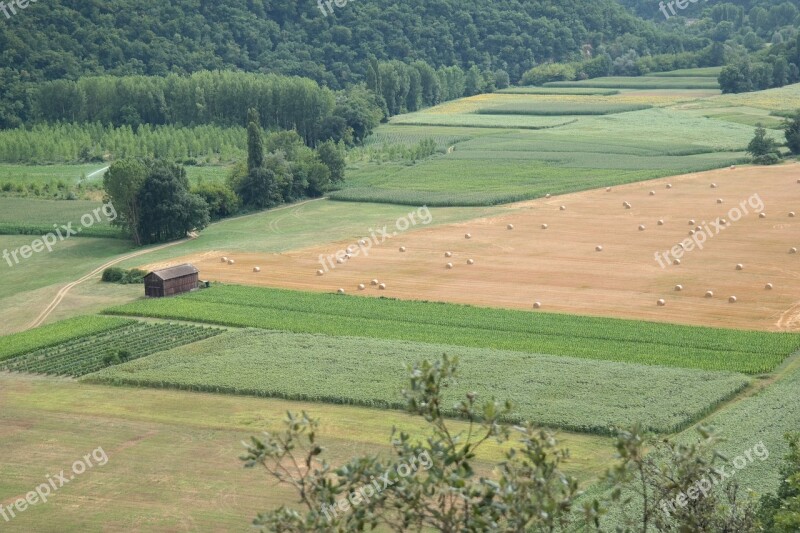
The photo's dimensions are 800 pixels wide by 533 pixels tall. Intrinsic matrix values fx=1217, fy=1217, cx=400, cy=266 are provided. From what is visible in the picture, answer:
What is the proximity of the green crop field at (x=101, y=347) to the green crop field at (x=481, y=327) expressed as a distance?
2.41m

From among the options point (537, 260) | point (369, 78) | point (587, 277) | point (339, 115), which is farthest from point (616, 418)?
point (369, 78)

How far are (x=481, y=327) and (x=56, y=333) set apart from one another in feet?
73.8

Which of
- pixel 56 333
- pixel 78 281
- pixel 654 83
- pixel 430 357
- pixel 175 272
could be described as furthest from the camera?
pixel 654 83

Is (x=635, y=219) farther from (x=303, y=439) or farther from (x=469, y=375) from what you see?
(x=303, y=439)

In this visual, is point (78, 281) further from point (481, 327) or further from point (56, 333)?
point (481, 327)

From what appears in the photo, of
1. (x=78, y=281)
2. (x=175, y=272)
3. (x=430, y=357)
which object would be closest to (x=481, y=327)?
(x=430, y=357)

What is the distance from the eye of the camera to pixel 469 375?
53.8 metres

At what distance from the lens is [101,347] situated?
2424 inches

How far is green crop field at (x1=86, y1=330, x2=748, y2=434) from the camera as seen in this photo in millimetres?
48375

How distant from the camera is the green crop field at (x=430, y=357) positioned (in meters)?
48.4

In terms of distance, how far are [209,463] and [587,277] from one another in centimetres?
3537

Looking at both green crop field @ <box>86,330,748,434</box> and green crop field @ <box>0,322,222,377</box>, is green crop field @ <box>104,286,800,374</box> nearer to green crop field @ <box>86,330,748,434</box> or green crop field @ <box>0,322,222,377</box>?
green crop field @ <box>86,330,748,434</box>

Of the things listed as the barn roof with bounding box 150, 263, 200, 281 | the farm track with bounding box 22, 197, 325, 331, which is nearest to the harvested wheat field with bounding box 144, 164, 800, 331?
the barn roof with bounding box 150, 263, 200, 281

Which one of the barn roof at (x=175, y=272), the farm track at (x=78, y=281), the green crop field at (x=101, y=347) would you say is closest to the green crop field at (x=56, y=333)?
the green crop field at (x=101, y=347)
